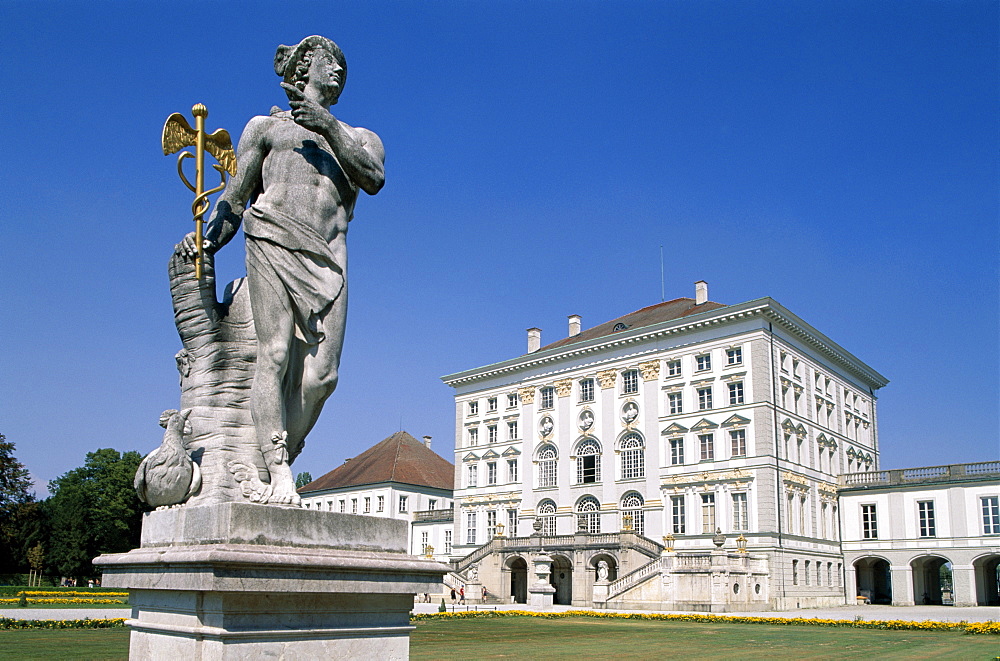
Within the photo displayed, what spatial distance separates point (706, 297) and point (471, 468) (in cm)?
1996

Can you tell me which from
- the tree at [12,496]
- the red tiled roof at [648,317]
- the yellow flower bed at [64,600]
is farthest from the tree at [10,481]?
the red tiled roof at [648,317]

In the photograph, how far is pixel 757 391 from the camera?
45719 mm

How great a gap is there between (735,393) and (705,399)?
6.51 feet

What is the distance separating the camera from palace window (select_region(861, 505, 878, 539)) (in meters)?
50.0

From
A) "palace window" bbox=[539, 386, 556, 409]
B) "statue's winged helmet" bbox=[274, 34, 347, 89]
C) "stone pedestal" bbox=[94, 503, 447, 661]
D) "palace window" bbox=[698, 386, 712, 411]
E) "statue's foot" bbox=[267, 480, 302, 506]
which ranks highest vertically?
"palace window" bbox=[539, 386, 556, 409]

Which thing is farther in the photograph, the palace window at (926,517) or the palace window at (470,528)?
the palace window at (470,528)

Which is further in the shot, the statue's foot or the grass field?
the grass field

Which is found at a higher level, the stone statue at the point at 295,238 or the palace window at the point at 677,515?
the stone statue at the point at 295,238

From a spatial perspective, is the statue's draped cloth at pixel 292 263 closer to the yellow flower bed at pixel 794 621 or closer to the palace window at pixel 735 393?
the yellow flower bed at pixel 794 621

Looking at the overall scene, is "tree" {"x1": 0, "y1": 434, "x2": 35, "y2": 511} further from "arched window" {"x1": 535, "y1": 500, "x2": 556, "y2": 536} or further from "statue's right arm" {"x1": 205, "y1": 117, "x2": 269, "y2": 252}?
"statue's right arm" {"x1": 205, "y1": 117, "x2": 269, "y2": 252}

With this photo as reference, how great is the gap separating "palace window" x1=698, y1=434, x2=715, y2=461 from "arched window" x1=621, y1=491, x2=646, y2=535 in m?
4.68

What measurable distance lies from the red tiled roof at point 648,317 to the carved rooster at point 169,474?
4783 cm

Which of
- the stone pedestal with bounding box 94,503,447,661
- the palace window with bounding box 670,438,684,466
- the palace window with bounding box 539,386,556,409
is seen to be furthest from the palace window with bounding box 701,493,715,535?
the stone pedestal with bounding box 94,503,447,661

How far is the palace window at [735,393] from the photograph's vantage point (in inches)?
1844
